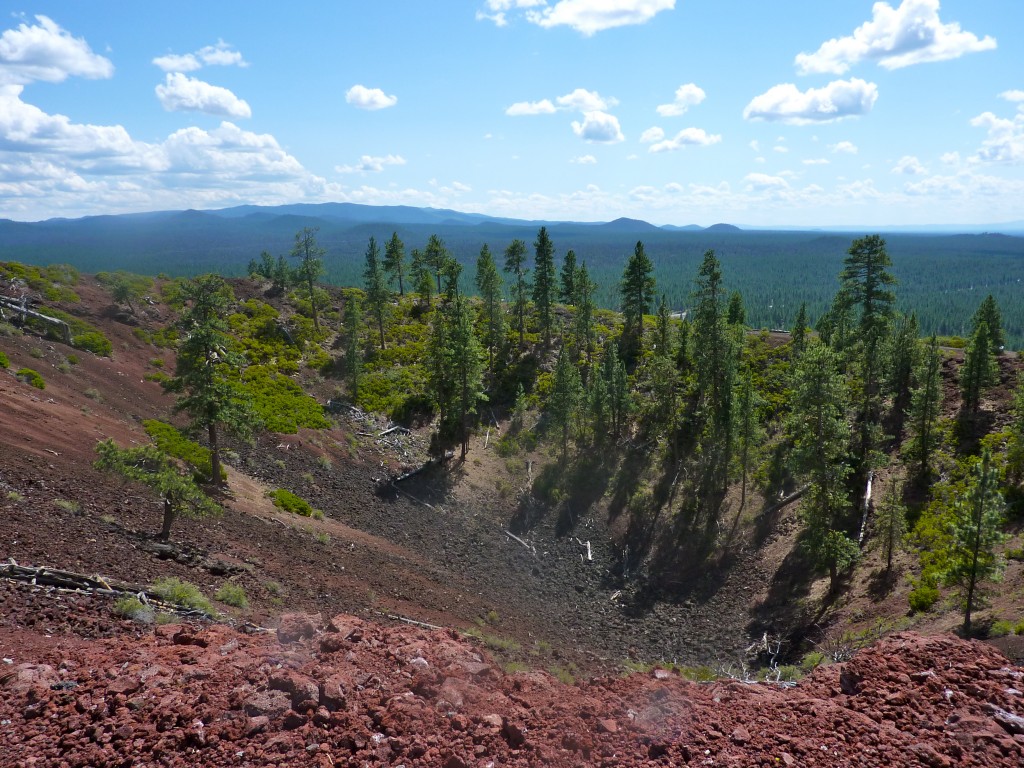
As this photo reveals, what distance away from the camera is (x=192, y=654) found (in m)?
9.41

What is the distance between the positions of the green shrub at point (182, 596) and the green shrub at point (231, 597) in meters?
0.98

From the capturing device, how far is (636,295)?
57.8 m

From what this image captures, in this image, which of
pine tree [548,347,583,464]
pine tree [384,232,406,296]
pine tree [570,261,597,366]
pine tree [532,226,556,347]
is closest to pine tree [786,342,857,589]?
pine tree [548,347,583,464]

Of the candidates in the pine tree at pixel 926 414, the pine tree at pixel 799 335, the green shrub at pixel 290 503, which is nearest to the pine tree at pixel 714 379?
the pine tree at pixel 799 335

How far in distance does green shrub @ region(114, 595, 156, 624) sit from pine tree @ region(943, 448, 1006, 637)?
21927mm

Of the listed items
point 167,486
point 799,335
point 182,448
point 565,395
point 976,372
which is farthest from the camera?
point 799,335

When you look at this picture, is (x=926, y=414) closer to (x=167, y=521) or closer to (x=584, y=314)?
(x=584, y=314)

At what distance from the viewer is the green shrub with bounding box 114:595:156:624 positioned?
11.4 metres

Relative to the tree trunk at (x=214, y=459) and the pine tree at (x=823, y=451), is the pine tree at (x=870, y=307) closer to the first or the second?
the pine tree at (x=823, y=451)

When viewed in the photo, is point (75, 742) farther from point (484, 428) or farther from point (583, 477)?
point (484, 428)

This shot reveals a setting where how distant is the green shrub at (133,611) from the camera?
37.4ft

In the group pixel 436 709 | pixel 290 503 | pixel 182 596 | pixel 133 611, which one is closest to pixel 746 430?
pixel 290 503

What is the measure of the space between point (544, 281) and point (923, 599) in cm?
4318

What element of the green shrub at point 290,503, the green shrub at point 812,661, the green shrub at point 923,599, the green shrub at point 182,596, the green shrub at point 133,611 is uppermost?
the green shrub at point 133,611
